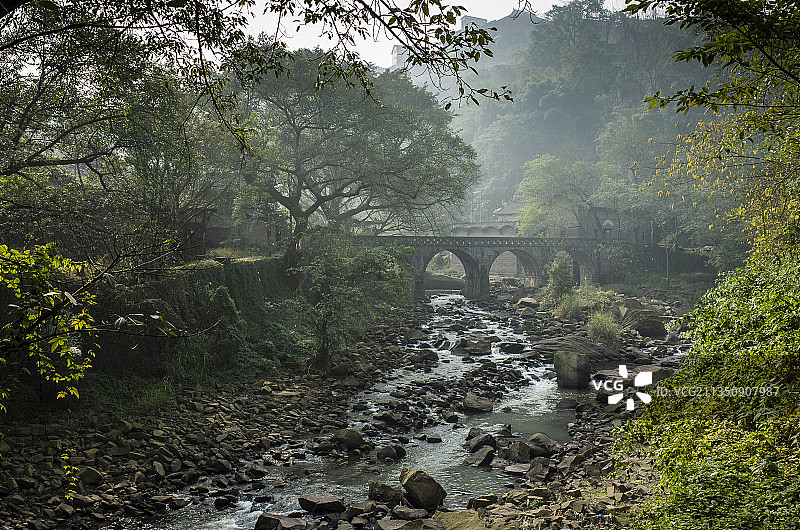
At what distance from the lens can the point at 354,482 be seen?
26.8 ft

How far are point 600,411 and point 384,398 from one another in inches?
189

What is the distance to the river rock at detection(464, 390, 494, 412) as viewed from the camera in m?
11.9

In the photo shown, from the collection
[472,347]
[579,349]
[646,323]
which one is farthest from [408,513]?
[646,323]

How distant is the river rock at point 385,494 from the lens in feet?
23.6

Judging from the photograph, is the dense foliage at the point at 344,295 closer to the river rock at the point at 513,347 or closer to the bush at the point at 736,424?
the river rock at the point at 513,347

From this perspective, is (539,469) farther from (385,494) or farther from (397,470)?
(385,494)

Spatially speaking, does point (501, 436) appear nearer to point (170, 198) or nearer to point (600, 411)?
point (600, 411)

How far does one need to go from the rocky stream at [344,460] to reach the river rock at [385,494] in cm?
2

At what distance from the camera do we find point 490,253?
35.8 meters

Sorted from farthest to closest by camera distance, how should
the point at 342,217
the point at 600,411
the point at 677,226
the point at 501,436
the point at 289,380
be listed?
the point at 677,226 → the point at 342,217 → the point at 289,380 → the point at 600,411 → the point at 501,436

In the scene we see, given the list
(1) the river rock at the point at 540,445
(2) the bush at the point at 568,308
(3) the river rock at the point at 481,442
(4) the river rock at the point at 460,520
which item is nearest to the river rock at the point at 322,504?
(4) the river rock at the point at 460,520

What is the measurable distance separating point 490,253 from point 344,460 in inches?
1098

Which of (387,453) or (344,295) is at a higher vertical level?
(344,295)

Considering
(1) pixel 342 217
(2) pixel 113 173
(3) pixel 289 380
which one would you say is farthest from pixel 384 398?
(1) pixel 342 217
